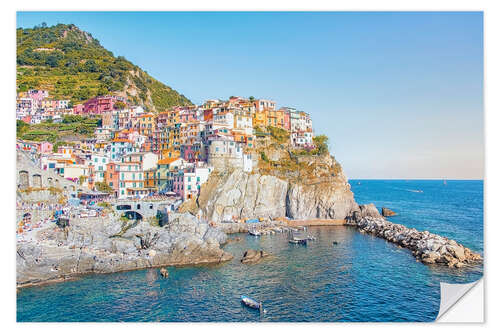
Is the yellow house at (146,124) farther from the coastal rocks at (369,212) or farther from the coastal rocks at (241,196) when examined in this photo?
the coastal rocks at (369,212)

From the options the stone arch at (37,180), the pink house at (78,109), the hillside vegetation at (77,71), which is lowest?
the stone arch at (37,180)

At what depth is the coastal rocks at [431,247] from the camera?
21516 mm

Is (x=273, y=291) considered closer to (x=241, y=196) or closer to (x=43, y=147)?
(x=241, y=196)

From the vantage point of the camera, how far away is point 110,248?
21969 mm

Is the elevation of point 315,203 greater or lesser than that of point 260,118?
lesser

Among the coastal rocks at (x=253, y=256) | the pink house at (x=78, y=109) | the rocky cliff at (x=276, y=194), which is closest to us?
the coastal rocks at (x=253, y=256)

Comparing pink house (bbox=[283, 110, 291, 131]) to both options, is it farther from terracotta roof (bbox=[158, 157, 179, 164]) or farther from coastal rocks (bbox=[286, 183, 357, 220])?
terracotta roof (bbox=[158, 157, 179, 164])

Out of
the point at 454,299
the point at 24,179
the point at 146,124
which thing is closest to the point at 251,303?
the point at 454,299

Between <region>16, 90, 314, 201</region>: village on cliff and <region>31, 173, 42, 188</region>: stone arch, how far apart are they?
11 cm

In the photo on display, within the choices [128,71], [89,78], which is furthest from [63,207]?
[128,71]

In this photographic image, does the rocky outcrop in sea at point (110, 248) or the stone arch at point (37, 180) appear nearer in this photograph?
the rocky outcrop in sea at point (110, 248)
